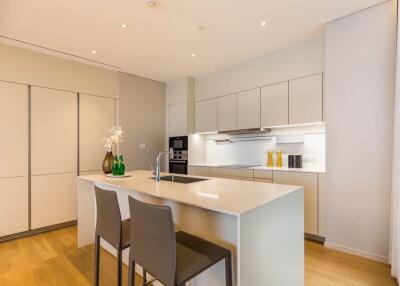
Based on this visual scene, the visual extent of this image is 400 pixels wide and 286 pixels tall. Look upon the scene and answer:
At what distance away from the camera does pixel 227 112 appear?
4.06 meters

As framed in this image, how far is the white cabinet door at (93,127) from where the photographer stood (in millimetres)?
3762

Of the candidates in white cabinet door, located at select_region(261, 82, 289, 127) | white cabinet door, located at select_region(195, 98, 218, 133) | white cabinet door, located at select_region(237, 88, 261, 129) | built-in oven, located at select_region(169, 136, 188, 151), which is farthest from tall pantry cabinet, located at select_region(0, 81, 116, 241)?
white cabinet door, located at select_region(261, 82, 289, 127)

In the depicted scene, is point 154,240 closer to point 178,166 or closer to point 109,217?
point 109,217

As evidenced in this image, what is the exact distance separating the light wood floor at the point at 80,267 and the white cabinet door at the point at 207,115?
2454mm

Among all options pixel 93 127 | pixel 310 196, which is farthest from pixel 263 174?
pixel 93 127

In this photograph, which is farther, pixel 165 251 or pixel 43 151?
pixel 43 151

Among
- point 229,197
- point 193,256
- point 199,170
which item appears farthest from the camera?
point 199,170

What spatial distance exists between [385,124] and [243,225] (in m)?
2.07

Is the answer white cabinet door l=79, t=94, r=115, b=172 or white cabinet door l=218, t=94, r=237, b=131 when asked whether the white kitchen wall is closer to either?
white cabinet door l=218, t=94, r=237, b=131

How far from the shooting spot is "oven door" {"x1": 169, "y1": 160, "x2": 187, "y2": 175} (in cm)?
452

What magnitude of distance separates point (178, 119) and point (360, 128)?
3165 mm

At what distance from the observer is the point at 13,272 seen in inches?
88.9

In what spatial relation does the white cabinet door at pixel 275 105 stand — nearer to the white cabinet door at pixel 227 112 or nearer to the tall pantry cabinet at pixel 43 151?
the white cabinet door at pixel 227 112

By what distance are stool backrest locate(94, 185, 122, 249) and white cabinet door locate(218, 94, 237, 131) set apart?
2646mm
